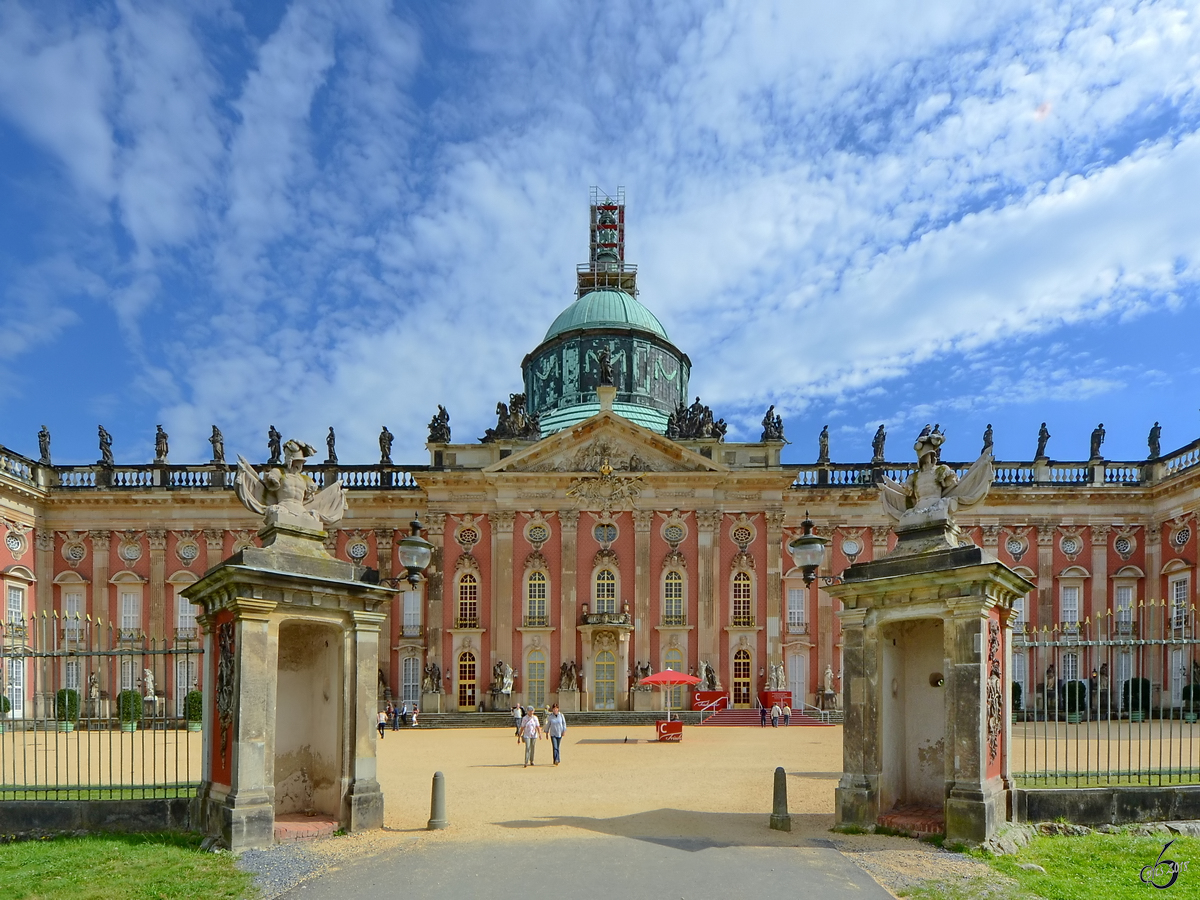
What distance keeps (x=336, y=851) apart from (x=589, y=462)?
3505 cm

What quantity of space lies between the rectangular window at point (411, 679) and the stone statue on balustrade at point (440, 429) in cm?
1100

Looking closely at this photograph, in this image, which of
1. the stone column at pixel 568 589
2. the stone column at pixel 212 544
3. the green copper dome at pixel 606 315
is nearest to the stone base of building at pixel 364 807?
the stone column at pixel 568 589

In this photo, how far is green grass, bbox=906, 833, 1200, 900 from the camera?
35.7 ft

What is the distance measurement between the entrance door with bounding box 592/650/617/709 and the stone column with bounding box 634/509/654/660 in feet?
4.19

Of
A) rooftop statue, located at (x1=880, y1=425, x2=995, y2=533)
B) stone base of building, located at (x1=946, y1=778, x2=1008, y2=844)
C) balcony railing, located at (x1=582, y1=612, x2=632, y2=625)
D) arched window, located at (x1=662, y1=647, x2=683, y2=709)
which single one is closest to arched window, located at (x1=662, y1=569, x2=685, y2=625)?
arched window, located at (x1=662, y1=647, x2=683, y2=709)

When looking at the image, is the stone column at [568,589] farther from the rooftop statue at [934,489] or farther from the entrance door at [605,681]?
the rooftop statue at [934,489]

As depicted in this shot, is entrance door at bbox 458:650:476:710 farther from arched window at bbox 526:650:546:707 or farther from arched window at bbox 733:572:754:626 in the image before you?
arched window at bbox 733:572:754:626

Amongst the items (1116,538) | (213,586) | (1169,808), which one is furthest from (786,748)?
(1116,538)

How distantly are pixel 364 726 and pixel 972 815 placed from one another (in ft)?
28.7

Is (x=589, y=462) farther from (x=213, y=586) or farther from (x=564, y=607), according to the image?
(x=213, y=586)

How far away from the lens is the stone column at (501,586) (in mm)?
46156

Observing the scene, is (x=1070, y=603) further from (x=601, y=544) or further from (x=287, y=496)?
(x=287, y=496)

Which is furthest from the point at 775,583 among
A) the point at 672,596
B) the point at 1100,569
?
the point at 1100,569

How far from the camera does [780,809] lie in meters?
14.3
